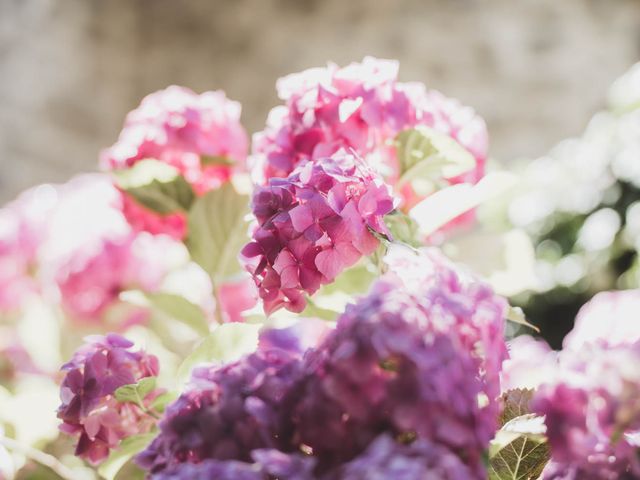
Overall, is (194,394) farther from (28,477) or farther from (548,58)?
(548,58)

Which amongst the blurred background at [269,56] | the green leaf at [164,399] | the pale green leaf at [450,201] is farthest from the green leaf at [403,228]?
the blurred background at [269,56]

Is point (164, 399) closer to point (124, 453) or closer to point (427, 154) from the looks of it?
point (124, 453)

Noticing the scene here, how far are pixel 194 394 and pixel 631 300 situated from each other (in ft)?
0.80

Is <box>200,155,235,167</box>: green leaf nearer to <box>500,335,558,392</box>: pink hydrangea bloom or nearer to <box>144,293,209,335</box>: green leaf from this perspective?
<box>144,293,209,335</box>: green leaf

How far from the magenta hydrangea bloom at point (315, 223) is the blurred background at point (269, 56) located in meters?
1.37

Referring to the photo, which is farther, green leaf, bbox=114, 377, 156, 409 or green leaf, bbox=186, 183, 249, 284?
green leaf, bbox=186, 183, 249, 284

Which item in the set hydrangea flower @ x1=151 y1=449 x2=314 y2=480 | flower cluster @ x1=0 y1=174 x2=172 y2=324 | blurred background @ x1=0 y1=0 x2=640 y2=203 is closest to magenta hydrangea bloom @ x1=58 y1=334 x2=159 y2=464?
hydrangea flower @ x1=151 y1=449 x2=314 y2=480

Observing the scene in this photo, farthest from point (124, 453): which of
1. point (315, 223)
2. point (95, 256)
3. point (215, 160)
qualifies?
point (95, 256)

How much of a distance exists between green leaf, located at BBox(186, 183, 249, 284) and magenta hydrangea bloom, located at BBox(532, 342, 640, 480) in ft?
1.06

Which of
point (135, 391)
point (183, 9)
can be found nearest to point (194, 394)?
point (135, 391)

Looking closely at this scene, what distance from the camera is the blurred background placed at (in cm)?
164

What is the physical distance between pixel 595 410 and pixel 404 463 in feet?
0.25

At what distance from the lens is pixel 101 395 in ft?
1.22

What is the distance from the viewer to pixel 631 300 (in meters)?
0.41
